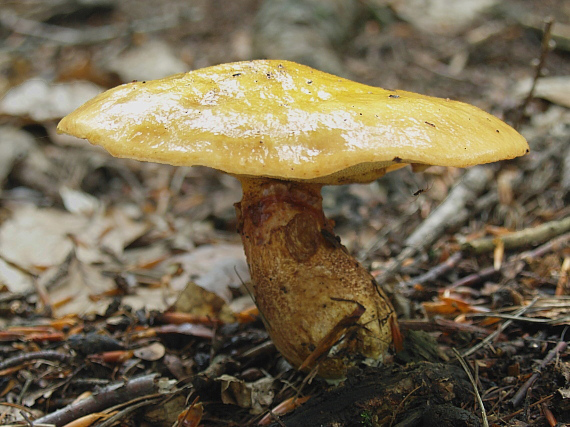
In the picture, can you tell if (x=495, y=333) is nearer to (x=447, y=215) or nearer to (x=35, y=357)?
(x=447, y=215)

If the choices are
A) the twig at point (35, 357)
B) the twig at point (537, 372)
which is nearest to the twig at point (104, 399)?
the twig at point (35, 357)

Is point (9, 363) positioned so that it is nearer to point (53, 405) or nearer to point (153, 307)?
point (53, 405)

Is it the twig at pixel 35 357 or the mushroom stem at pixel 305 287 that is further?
the twig at pixel 35 357

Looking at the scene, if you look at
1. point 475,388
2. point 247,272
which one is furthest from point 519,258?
point 247,272

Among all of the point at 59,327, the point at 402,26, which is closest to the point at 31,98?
the point at 59,327

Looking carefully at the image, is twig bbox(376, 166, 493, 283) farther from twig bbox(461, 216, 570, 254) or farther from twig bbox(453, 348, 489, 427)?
twig bbox(453, 348, 489, 427)

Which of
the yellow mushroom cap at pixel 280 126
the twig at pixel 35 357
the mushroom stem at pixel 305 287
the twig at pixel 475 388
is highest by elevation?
the yellow mushroom cap at pixel 280 126

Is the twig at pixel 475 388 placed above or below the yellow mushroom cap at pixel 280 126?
below

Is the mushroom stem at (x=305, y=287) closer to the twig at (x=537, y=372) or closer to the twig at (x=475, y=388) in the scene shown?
the twig at (x=475, y=388)
